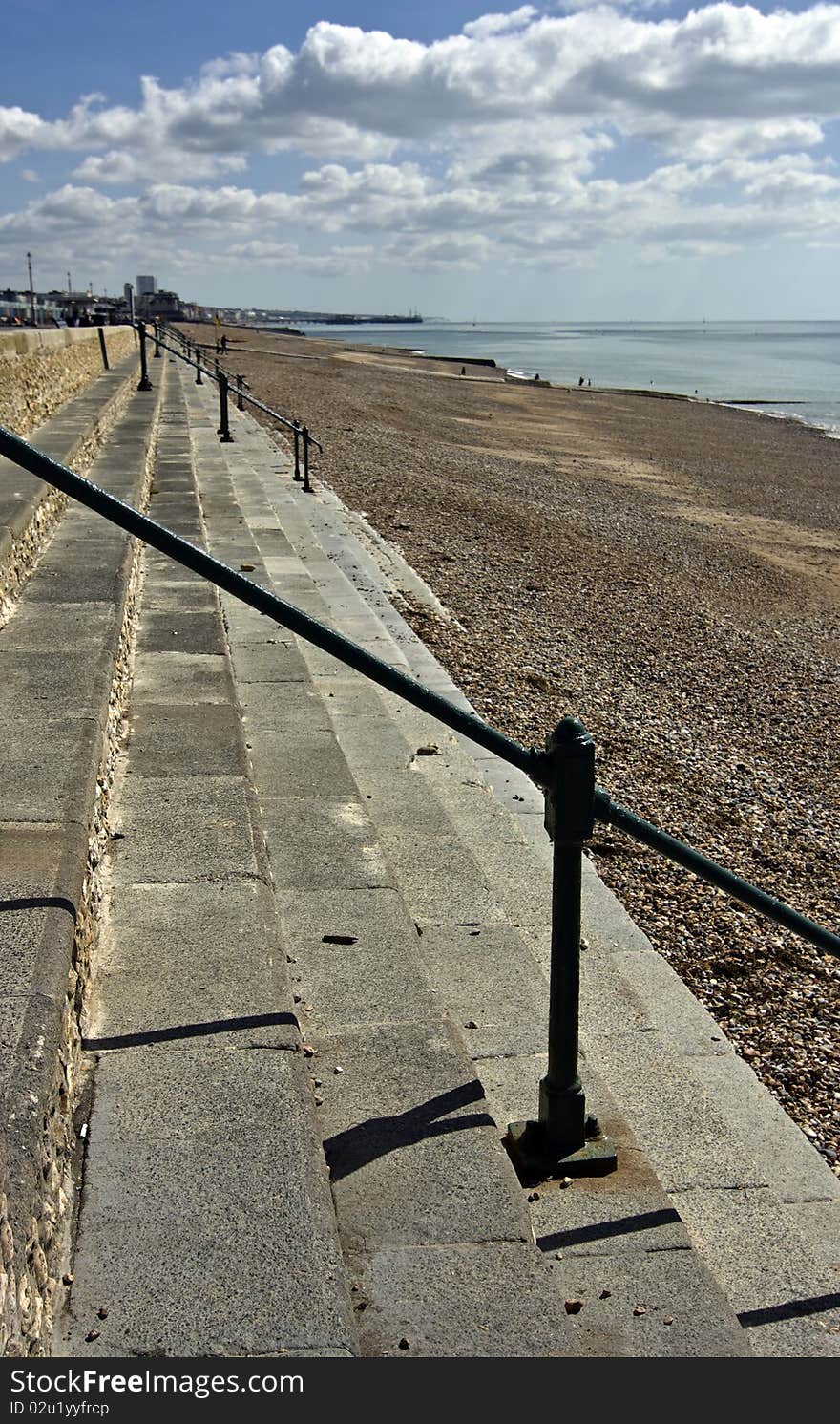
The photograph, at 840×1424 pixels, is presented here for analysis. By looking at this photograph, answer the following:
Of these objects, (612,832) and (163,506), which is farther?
(163,506)

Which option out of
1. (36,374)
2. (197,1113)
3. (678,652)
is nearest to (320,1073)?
(197,1113)

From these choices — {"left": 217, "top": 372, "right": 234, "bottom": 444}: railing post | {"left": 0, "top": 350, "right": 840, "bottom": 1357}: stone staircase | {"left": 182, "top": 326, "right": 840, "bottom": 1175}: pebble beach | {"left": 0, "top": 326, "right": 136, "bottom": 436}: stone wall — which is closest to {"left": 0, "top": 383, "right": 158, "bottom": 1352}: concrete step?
{"left": 0, "top": 350, "right": 840, "bottom": 1357}: stone staircase

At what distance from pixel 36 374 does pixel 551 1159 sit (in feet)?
30.1

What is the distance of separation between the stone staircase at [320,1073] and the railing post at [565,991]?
73 mm

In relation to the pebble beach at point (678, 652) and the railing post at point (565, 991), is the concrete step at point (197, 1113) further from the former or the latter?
the pebble beach at point (678, 652)

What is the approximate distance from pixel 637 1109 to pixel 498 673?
507 centimetres

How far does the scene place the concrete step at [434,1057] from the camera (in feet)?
6.76

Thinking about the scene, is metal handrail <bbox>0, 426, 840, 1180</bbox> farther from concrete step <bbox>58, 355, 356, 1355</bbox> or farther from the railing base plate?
concrete step <bbox>58, 355, 356, 1355</bbox>

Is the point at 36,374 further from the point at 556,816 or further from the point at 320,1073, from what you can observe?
the point at 556,816

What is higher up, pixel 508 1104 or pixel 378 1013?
pixel 378 1013

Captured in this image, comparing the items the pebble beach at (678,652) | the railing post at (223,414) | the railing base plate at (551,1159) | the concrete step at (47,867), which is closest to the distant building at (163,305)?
the pebble beach at (678,652)

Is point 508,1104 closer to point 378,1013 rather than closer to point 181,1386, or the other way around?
point 378,1013

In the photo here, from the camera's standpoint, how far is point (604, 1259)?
7.74 ft

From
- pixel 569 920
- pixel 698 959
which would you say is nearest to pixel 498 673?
pixel 698 959
